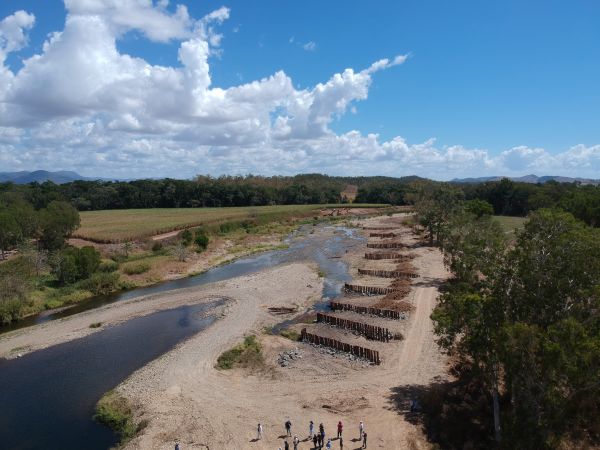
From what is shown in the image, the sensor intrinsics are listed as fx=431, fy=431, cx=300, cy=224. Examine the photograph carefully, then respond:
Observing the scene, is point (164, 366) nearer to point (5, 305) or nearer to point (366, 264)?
point (5, 305)

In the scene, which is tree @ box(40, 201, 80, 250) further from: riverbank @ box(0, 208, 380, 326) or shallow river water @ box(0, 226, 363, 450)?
shallow river water @ box(0, 226, 363, 450)

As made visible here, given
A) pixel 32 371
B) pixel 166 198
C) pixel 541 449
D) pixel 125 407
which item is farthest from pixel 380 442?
pixel 166 198

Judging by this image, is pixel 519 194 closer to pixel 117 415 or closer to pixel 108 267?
Answer: pixel 108 267

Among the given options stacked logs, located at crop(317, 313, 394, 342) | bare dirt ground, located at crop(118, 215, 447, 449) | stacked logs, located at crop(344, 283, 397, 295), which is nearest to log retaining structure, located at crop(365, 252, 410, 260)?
stacked logs, located at crop(344, 283, 397, 295)

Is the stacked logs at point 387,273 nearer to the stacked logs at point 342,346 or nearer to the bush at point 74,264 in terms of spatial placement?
the stacked logs at point 342,346

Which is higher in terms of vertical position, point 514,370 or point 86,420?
point 514,370

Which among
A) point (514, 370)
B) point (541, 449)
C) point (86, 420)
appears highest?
point (514, 370)
